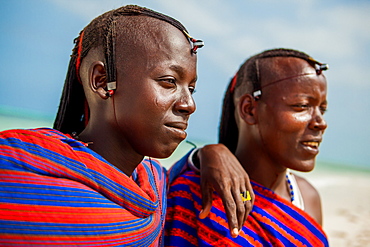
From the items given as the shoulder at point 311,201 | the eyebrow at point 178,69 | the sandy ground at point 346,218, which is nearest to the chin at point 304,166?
the shoulder at point 311,201

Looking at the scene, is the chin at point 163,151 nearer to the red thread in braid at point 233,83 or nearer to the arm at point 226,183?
the arm at point 226,183

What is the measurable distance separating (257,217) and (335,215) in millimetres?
6415

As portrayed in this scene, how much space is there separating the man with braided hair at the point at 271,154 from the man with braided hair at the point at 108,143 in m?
0.34

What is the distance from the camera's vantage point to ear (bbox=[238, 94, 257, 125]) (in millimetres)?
2641

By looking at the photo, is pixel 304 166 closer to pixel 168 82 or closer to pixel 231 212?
pixel 231 212

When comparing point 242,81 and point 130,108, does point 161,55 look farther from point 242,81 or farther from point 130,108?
point 242,81

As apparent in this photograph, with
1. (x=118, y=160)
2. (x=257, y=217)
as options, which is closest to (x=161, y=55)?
(x=118, y=160)

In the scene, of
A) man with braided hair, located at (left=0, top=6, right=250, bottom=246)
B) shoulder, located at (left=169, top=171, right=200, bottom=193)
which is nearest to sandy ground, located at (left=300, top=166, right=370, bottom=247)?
shoulder, located at (left=169, top=171, right=200, bottom=193)

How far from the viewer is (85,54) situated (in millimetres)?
1808

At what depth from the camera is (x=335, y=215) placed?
26.1ft

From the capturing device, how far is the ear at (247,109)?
2641 mm

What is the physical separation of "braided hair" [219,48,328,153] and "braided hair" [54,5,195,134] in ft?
3.29

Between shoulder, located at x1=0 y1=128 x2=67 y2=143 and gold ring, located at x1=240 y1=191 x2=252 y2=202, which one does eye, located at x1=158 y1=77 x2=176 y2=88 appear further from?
gold ring, located at x1=240 y1=191 x2=252 y2=202

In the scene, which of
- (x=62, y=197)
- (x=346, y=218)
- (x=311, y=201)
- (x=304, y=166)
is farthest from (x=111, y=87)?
(x=346, y=218)
